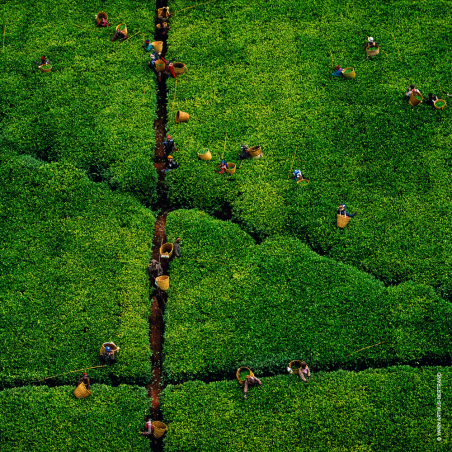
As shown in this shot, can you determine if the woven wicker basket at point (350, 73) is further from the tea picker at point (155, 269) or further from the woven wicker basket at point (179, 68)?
the tea picker at point (155, 269)

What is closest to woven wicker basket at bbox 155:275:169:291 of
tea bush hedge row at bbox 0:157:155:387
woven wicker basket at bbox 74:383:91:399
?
tea bush hedge row at bbox 0:157:155:387

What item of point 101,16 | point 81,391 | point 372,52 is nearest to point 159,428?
point 81,391

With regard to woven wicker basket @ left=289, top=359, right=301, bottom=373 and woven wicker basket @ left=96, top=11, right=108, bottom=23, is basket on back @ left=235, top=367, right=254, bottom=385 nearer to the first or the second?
woven wicker basket @ left=289, top=359, right=301, bottom=373

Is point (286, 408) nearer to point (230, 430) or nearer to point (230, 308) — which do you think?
point (230, 430)

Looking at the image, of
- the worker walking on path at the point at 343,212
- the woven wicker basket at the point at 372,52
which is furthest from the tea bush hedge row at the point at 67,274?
the woven wicker basket at the point at 372,52

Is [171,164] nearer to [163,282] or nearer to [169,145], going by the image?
[169,145]

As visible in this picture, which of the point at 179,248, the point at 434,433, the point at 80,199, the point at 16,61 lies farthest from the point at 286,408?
the point at 16,61
